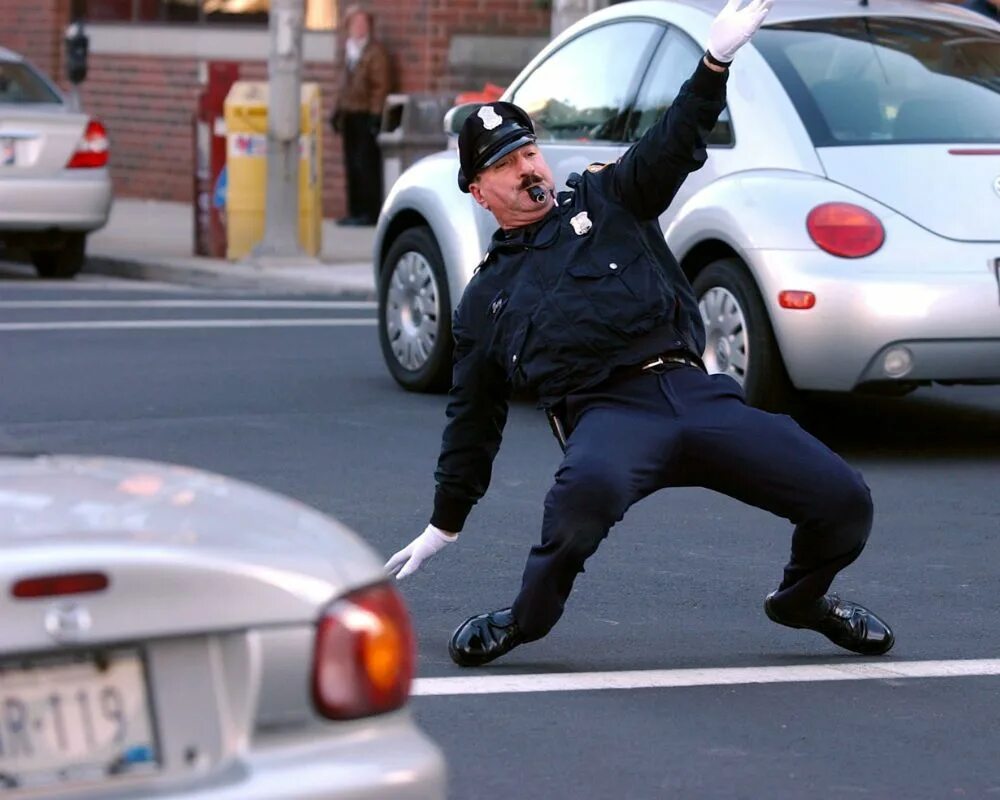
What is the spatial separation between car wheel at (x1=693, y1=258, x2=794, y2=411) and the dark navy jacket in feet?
9.21

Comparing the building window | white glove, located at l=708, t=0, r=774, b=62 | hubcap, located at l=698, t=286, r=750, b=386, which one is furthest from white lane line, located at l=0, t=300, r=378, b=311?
white glove, located at l=708, t=0, r=774, b=62

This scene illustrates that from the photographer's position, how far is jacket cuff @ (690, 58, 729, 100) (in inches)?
214

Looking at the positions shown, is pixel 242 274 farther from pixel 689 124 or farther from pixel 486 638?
pixel 689 124

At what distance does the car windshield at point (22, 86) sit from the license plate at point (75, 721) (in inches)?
529

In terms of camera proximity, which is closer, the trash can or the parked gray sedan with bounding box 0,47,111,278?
the parked gray sedan with bounding box 0,47,111,278

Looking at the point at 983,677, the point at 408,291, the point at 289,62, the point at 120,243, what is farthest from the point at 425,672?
the point at 120,243

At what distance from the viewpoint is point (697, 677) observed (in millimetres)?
5586

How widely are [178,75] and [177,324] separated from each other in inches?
465

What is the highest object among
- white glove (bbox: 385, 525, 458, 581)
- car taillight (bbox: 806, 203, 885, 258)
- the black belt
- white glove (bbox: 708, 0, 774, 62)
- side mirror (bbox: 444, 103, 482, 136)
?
white glove (bbox: 708, 0, 774, 62)

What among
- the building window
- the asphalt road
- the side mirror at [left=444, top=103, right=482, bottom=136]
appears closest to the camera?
the asphalt road

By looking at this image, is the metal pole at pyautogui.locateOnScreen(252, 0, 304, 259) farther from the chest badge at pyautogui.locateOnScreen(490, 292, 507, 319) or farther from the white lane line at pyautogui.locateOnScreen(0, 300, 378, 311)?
the chest badge at pyautogui.locateOnScreen(490, 292, 507, 319)

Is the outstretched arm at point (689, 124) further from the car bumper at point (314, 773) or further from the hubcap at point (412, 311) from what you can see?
the hubcap at point (412, 311)

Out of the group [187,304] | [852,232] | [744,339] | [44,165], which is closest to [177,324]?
[187,304]

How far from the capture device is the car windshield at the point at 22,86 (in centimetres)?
1608
